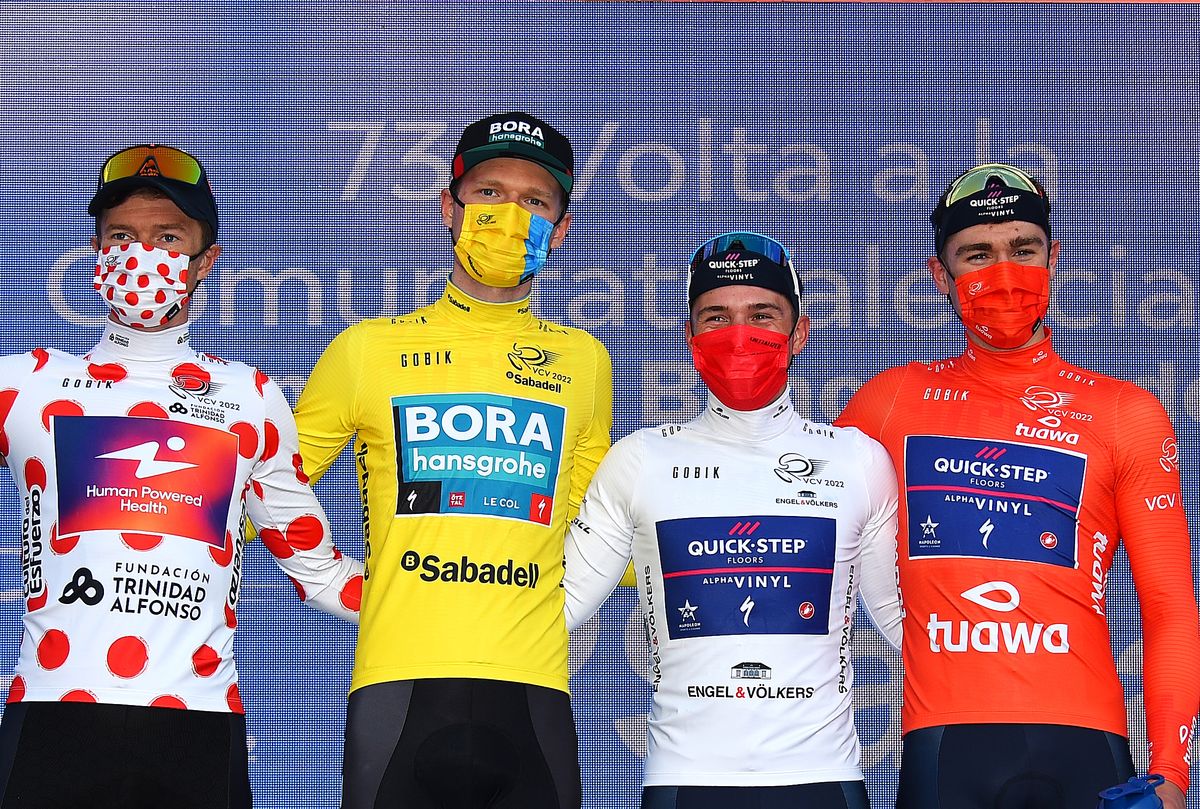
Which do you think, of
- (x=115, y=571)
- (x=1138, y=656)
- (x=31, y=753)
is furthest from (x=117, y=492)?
(x=1138, y=656)

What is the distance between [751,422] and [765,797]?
2.59 ft

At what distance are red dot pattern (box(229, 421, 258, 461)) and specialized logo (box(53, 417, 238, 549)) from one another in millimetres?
39

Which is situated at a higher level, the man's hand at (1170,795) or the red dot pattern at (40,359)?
the red dot pattern at (40,359)

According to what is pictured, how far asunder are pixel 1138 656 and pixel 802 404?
49.2 inches

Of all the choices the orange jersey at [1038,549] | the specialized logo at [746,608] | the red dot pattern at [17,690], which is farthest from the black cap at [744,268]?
the red dot pattern at [17,690]

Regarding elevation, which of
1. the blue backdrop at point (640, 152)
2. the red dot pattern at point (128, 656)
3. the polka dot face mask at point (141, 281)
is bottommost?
the red dot pattern at point (128, 656)

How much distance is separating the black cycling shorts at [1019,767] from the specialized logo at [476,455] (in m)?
0.94

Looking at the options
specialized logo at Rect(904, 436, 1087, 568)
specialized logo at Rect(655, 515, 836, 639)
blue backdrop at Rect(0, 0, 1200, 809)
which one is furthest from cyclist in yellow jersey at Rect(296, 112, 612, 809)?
blue backdrop at Rect(0, 0, 1200, 809)

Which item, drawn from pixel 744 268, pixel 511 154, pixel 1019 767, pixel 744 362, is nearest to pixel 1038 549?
pixel 1019 767

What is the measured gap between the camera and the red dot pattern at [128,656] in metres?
3.03

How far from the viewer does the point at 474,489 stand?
327cm

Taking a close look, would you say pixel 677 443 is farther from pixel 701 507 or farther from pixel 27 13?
pixel 27 13

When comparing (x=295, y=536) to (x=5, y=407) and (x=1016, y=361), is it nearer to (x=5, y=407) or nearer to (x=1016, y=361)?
(x=5, y=407)

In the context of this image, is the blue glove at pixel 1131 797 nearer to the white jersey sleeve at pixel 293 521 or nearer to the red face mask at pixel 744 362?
the red face mask at pixel 744 362
